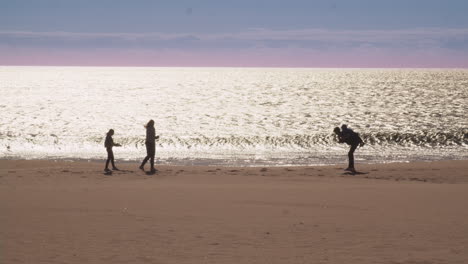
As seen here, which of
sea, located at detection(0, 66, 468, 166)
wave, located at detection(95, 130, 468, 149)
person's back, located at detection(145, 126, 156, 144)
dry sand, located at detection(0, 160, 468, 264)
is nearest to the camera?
dry sand, located at detection(0, 160, 468, 264)

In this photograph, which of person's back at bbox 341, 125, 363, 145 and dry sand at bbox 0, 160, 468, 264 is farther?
person's back at bbox 341, 125, 363, 145

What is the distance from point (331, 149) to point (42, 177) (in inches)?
919

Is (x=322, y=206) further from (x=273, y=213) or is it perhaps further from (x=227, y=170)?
(x=227, y=170)

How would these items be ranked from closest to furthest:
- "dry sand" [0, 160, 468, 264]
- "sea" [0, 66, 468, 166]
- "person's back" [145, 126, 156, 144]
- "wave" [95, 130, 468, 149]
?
"dry sand" [0, 160, 468, 264] < "person's back" [145, 126, 156, 144] < "sea" [0, 66, 468, 166] < "wave" [95, 130, 468, 149]

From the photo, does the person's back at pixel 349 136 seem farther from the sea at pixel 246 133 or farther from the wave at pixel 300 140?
the wave at pixel 300 140

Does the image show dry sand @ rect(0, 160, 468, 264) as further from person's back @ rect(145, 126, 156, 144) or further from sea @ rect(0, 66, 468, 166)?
sea @ rect(0, 66, 468, 166)

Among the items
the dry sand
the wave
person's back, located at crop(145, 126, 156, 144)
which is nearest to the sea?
the wave

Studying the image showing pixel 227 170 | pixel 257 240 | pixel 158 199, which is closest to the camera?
pixel 257 240

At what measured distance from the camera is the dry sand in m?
9.65

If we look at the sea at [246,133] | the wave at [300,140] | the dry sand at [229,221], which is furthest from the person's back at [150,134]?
the wave at [300,140]

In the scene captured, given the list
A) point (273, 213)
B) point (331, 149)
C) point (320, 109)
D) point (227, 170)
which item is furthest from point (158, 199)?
point (320, 109)

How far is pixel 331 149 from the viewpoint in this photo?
3916cm

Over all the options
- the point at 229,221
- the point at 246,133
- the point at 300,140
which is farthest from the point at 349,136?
the point at 246,133

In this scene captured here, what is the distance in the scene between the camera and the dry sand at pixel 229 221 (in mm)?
9648
